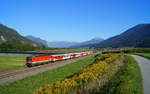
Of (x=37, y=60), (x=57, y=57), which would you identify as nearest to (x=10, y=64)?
(x=37, y=60)

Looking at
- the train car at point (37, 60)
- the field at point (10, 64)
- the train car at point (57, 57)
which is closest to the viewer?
the field at point (10, 64)

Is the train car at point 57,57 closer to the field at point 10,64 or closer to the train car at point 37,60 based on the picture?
the train car at point 37,60

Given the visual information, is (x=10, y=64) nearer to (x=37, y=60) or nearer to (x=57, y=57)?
(x=37, y=60)

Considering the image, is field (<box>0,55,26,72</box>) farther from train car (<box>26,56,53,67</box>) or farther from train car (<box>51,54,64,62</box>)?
train car (<box>51,54,64,62</box>)

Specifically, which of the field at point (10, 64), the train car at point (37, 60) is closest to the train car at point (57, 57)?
the train car at point (37, 60)

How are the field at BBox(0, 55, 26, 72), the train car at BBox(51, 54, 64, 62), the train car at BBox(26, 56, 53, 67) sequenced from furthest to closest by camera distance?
the train car at BBox(51, 54, 64, 62) → the train car at BBox(26, 56, 53, 67) → the field at BBox(0, 55, 26, 72)

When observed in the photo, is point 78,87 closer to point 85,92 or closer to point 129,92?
point 85,92

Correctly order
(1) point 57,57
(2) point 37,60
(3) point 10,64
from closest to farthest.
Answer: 1. (2) point 37,60
2. (3) point 10,64
3. (1) point 57,57

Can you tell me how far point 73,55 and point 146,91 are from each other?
62371 millimetres

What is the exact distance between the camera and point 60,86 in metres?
11.4

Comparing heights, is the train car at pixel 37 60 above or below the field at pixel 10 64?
above

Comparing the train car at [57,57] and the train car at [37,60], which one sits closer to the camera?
the train car at [37,60]

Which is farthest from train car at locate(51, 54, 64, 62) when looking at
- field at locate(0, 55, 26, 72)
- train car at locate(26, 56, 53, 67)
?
field at locate(0, 55, 26, 72)

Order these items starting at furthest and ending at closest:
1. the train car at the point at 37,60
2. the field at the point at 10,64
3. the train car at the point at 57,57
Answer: the train car at the point at 57,57 < the train car at the point at 37,60 < the field at the point at 10,64
